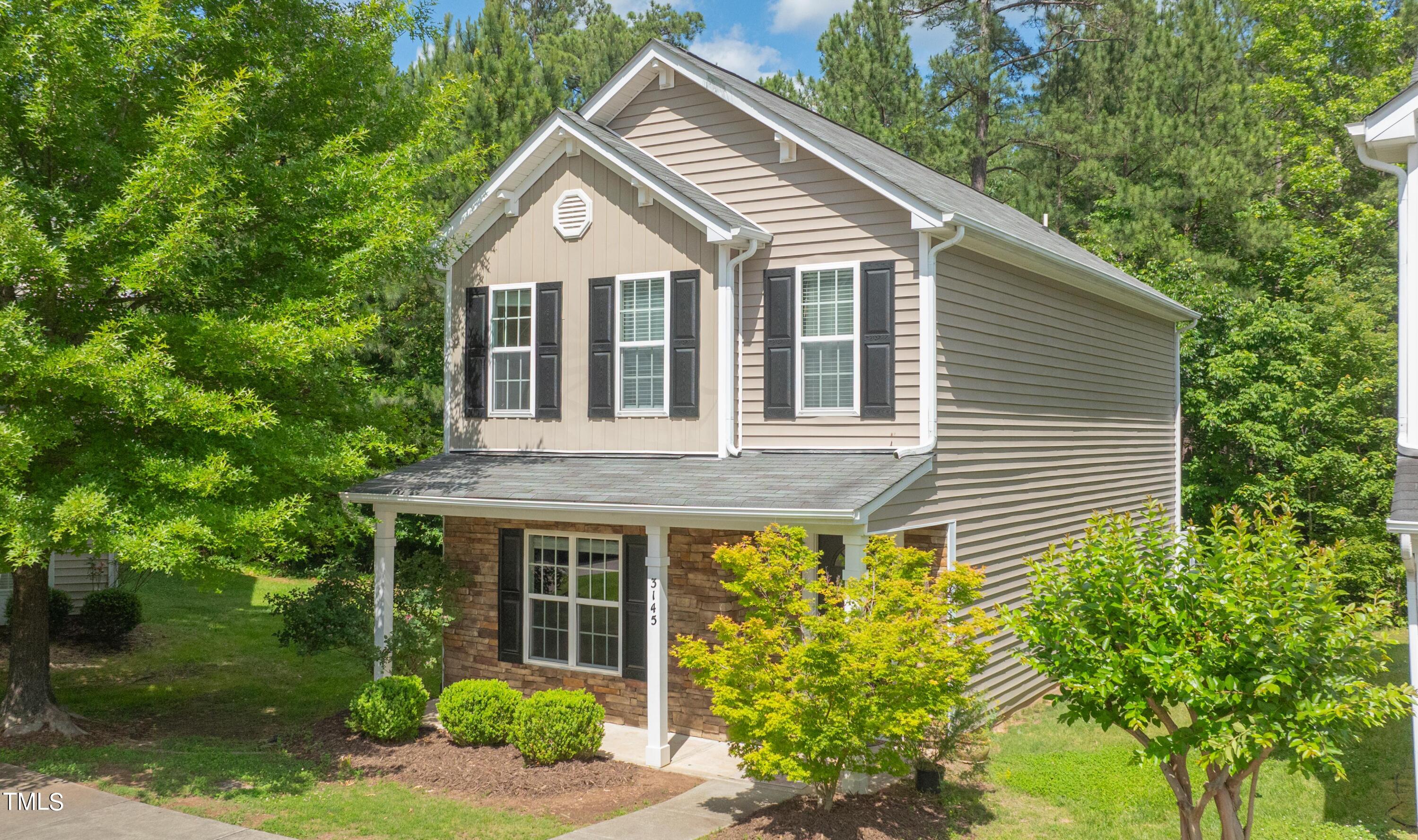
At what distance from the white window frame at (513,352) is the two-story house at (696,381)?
0.11ft

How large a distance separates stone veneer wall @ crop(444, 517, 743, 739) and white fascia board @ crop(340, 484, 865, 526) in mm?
1065

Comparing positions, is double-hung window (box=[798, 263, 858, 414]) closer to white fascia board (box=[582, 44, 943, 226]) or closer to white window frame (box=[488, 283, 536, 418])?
white fascia board (box=[582, 44, 943, 226])

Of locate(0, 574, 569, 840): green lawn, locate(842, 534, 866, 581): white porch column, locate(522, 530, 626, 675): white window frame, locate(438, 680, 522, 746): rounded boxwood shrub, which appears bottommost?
locate(0, 574, 569, 840): green lawn

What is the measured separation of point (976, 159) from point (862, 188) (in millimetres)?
20159

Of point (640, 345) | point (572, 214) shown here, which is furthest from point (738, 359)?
point (572, 214)

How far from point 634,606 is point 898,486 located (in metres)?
3.70

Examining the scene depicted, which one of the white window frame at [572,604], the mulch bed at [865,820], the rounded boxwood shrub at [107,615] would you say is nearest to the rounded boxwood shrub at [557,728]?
the white window frame at [572,604]

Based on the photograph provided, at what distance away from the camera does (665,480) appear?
11062 mm

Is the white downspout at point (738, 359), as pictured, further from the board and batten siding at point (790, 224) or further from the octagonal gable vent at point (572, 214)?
the octagonal gable vent at point (572, 214)

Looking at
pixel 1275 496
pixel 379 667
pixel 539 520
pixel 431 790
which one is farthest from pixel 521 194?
pixel 1275 496

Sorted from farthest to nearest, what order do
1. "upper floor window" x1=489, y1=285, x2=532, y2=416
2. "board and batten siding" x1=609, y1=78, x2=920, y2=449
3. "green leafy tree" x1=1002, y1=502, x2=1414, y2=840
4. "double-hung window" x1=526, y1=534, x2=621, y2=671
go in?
"upper floor window" x1=489, y1=285, x2=532, y2=416, "double-hung window" x1=526, y1=534, x2=621, y2=671, "board and batten siding" x1=609, y1=78, x2=920, y2=449, "green leafy tree" x1=1002, y1=502, x2=1414, y2=840

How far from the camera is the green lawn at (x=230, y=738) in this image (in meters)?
8.88

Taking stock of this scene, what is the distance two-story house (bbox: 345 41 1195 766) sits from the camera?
35.9 ft

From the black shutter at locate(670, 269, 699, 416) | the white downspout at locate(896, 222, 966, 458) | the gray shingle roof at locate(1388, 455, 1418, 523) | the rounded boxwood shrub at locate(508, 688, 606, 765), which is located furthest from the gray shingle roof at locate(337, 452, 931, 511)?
the gray shingle roof at locate(1388, 455, 1418, 523)
